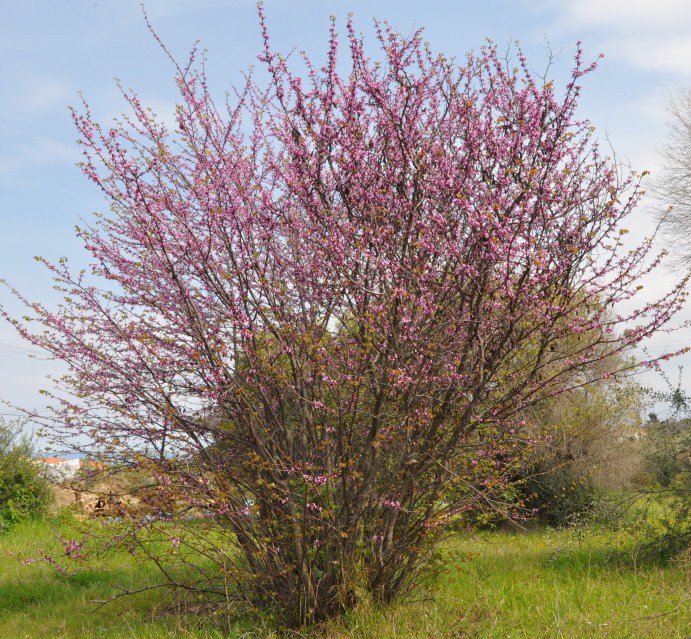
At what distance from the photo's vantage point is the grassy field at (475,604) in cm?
532

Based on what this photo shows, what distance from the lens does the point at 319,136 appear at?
18.7 ft

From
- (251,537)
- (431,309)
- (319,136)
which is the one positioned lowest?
(251,537)

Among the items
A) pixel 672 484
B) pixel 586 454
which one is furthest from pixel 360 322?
pixel 586 454

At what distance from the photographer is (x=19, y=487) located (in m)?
12.9

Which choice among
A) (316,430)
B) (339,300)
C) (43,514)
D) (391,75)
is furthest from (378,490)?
(43,514)

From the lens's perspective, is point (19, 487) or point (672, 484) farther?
point (19, 487)

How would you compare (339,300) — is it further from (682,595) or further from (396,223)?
(682,595)

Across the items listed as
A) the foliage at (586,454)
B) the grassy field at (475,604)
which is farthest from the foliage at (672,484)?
the foliage at (586,454)

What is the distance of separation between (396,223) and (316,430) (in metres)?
1.91

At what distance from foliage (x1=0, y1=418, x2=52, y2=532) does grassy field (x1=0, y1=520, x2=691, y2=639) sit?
9.37 ft

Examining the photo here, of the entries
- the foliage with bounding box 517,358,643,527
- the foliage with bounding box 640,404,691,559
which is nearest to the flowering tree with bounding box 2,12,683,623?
the foliage with bounding box 640,404,691,559

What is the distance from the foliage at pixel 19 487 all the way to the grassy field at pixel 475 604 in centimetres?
286

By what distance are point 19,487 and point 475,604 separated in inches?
386

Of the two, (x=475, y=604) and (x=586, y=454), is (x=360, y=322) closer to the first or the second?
(x=475, y=604)
